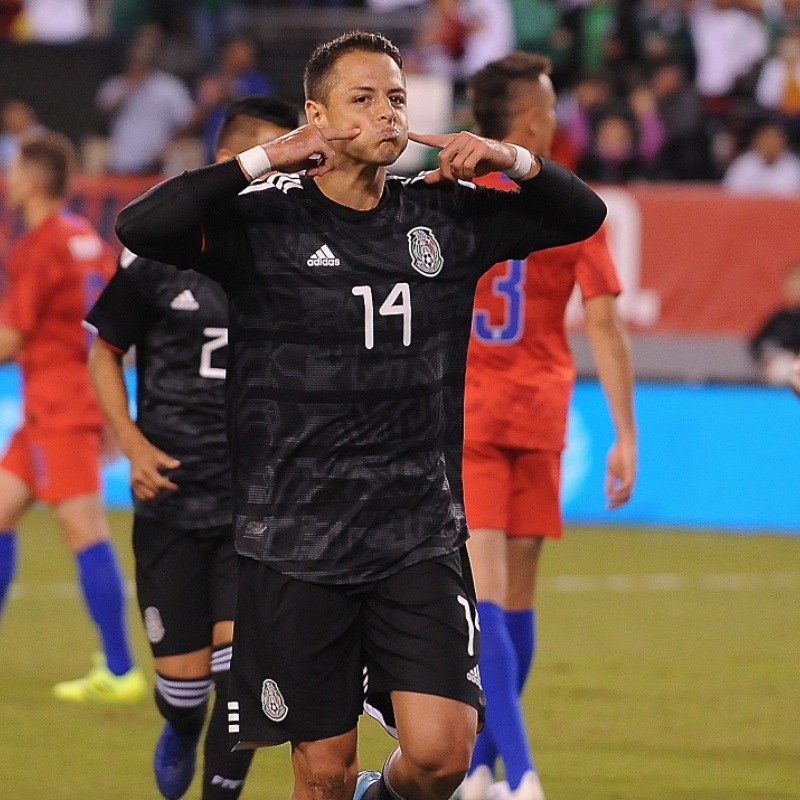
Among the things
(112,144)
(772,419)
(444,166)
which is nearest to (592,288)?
(444,166)

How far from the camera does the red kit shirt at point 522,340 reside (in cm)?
623

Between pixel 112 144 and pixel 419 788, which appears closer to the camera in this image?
Result: pixel 419 788

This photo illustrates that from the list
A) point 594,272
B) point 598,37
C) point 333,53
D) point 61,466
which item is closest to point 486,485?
point 594,272

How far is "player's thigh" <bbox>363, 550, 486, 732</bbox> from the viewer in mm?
4562

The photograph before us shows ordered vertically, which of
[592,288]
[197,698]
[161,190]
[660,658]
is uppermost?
Answer: [161,190]

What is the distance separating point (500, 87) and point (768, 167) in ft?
38.5

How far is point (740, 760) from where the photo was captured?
279 inches

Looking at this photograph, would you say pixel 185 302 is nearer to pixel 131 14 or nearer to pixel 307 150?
pixel 307 150

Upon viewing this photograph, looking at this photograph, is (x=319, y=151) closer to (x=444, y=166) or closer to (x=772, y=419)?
(x=444, y=166)

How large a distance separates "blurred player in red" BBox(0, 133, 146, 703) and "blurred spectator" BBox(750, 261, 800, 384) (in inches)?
313

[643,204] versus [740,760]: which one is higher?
[643,204]

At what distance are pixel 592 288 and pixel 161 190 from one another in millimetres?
2179

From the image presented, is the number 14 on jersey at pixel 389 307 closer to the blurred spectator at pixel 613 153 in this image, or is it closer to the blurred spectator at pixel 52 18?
the blurred spectator at pixel 613 153

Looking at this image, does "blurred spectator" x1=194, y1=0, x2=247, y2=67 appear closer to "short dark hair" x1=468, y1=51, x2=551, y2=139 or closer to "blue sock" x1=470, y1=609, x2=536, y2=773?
"short dark hair" x1=468, y1=51, x2=551, y2=139
